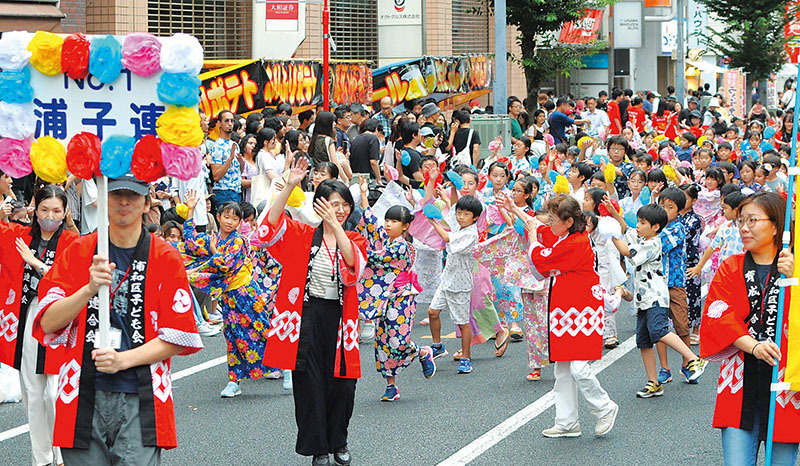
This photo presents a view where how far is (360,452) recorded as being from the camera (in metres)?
7.28

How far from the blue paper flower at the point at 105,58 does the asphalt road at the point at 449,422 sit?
311 cm

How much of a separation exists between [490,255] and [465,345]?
84cm

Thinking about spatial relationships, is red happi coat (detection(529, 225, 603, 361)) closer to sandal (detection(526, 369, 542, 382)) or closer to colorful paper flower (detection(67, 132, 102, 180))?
sandal (detection(526, 369, 542, 382))

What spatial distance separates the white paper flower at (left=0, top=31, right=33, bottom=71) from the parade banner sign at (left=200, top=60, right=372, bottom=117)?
1003 cm

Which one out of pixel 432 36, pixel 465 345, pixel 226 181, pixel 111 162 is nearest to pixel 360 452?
pixel 465 345

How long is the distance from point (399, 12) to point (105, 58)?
Result: 2225cm

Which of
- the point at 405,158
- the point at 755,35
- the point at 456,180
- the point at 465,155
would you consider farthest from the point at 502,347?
the point at 755,35

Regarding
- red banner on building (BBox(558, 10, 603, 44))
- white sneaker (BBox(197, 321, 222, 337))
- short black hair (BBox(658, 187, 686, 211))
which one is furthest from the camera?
red banner on building (BBox(558, 10, 603, 44))

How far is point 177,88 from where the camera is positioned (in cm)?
464

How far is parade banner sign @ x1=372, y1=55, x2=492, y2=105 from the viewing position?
67.3 feet

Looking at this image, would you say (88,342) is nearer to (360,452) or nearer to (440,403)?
(360,452)

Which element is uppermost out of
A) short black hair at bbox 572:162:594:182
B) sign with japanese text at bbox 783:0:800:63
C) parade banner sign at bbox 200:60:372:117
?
sign with japanese text at bbox 783:0:800:63

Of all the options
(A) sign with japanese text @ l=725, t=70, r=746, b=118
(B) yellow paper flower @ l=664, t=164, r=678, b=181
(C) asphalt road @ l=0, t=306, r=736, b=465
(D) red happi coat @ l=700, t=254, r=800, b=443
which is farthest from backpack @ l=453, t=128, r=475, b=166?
(A) sign with japanese text @ l=725, t=70, r=746, b=118

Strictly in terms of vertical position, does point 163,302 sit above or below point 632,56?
Result: below
